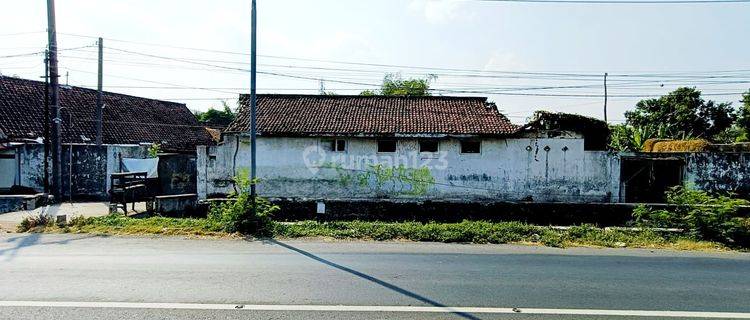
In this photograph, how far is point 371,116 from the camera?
19625 millimetres

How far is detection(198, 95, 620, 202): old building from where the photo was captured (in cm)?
1783

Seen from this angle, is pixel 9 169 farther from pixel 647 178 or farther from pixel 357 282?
pixel 647 178

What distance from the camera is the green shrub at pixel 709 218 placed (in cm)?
982

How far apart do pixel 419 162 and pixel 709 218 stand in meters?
9.87

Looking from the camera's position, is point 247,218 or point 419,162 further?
point 419,162

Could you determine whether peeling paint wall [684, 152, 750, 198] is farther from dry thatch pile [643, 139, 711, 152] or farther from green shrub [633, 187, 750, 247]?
green shrub [633, 187, 750, 247]

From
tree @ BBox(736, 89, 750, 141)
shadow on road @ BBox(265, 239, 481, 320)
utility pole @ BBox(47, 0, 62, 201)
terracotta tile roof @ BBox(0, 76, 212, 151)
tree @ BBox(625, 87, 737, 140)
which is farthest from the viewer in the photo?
tree @ BBox(625, 87, 737, 140)

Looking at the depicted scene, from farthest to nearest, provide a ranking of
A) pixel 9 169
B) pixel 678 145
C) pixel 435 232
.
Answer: pixel 678 145 < pixel 9 169 < pixel 435 232

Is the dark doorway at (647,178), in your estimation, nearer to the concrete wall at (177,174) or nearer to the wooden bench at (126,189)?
the wooden bench at (126,189)

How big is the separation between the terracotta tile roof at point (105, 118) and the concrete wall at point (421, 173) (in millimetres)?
9700

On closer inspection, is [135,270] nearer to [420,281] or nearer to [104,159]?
[420,281]

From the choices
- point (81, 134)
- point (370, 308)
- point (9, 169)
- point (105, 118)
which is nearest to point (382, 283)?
point (370, 308)

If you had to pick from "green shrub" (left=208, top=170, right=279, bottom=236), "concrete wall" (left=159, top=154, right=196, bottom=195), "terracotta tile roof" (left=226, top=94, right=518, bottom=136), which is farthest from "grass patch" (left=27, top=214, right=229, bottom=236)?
"concrete wall" (left=159, top=154, right=196, bottom=195)

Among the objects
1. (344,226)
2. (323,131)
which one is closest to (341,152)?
(323,131)
